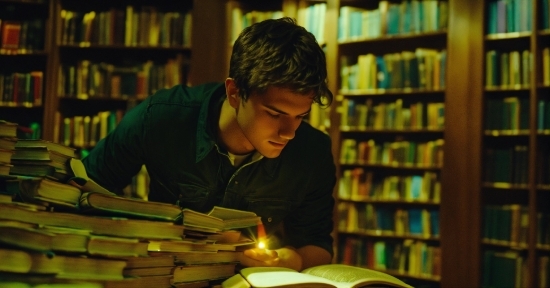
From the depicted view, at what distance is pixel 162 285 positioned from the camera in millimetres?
824

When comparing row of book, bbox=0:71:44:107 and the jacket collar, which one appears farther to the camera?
row of book, bbox=0:71:44:107

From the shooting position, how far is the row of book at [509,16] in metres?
3.89

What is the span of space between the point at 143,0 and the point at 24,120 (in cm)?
139

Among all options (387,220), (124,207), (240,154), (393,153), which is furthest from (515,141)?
(124,207)

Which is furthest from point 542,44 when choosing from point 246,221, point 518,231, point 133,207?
point 133,207

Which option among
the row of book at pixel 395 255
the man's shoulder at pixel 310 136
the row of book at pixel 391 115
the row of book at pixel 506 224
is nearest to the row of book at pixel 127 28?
the row of book at pixel 391 115

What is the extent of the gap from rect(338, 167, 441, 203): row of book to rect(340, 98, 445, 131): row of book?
365mm

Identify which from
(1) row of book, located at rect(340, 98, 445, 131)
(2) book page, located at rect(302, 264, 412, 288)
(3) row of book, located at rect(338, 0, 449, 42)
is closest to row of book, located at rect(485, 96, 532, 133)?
(1) row of book, located at rect(340, 98, 445, 131)

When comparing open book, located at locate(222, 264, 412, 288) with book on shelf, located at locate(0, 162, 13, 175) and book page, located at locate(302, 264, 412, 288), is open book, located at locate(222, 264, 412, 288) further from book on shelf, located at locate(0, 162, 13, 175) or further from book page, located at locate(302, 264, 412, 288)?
book on shelf, located at locate(0, 162, 13, 175)

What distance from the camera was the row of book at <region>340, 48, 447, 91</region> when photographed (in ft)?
14.3

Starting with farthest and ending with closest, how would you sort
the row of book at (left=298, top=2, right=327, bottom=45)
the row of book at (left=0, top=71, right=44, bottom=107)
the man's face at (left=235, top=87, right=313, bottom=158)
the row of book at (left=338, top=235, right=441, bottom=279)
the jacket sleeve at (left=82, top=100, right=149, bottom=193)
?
1. the row of book at (left=298, top=2, right=327, bottom=45)
2. the row of book at (left=0, top=71, right=44, bottom=107)
3. the row of book at (left=338, top=235, right=441, bottom=279)
4. the jacket sleeve at (left=82, top=100, right=149, bottom=193)
5. the man's face at (left=235, top=87, right=313, bottom=158)

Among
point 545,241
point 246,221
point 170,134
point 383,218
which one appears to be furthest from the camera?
point 383,218

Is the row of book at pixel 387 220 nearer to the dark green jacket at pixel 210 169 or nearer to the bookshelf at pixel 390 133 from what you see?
the bookshelf at pixel 390 133

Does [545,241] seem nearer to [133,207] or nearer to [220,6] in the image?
[220,6]
